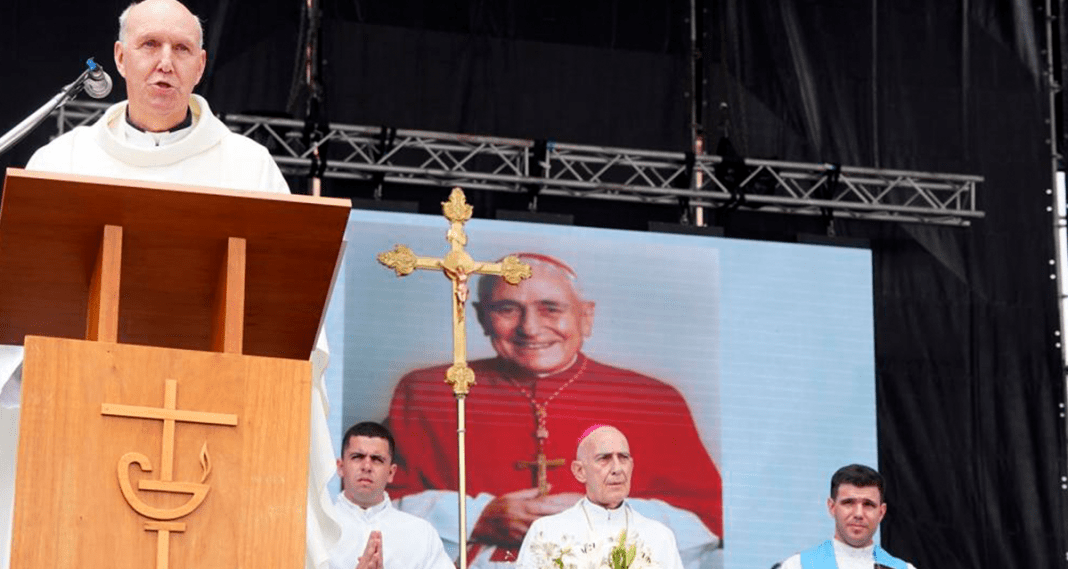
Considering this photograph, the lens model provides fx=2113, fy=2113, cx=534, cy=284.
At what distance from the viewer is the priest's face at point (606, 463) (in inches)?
322

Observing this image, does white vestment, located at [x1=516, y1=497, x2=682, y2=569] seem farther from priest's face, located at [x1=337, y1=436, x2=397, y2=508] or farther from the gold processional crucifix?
priest's face, located at [x1=337, y1=436, x2=397, y2=508]

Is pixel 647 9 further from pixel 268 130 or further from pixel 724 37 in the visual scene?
pixel 268 130

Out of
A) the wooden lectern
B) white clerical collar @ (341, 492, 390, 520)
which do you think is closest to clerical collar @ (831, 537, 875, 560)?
white clerical collar @ (341, 492, 390, 520)

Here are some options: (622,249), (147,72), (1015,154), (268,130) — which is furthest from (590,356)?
(147,72)

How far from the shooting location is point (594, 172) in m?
11.4

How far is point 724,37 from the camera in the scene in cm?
1148

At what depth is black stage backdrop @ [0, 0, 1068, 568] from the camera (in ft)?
35.7

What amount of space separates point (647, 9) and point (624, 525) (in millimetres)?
3997

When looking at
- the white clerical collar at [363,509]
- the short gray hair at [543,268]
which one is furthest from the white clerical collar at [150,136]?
the short gray hair at [543,268]

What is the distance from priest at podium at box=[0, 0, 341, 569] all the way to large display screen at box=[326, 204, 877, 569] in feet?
18.1

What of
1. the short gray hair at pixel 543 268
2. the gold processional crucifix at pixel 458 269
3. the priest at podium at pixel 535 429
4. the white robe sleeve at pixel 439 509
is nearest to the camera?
the gold processional crucifix at pixel 458 269

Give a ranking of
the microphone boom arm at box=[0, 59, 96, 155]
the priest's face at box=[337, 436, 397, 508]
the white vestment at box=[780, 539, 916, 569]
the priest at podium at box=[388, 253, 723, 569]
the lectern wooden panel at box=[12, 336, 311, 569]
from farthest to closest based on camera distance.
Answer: the priest at podium at box=[388, 253, 723, 569]
the priest's face at box=[337, 436, 397, 508]
the white vestment at box=[780, 539, 916, 569]
the microphone boom arm at box=[0, 59, 96, 155]
the lectern wooden panel at box=[12, 336, 311, 569]

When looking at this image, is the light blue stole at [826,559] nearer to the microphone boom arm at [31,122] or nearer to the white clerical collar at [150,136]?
the microphone boom arm at [31,122]

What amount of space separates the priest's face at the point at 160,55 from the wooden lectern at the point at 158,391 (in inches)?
20.5
